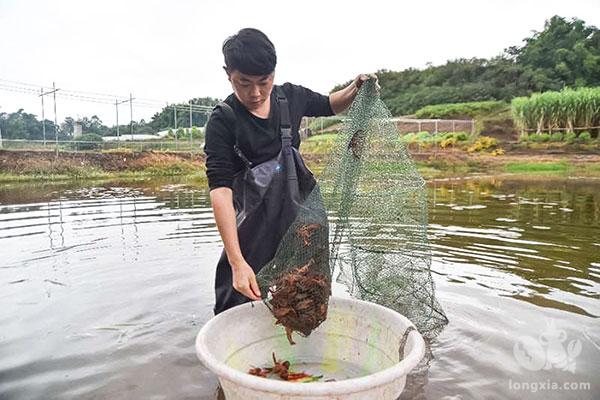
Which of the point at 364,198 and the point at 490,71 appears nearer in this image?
the point at 364,198

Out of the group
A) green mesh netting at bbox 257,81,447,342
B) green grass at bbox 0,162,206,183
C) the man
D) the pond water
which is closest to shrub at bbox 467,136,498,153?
green grass at bbox 0,162,206,183

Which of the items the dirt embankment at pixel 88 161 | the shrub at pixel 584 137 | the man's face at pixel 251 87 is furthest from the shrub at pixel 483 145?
the man's face at pixel 251 87

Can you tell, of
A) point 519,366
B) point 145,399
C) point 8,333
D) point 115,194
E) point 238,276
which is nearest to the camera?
point 238,276

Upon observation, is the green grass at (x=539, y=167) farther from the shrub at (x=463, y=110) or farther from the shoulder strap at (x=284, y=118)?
the shoulder strap at (x=284, y=118)

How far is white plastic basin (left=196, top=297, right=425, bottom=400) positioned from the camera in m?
1.75

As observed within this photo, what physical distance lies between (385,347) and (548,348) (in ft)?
4.58

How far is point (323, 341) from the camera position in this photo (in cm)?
247

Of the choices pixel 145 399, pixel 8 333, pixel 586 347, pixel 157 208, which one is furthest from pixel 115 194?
pixel 586 347

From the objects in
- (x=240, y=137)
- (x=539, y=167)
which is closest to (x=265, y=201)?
(x=240, y=137)

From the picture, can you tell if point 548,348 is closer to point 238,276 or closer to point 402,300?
point 402,300

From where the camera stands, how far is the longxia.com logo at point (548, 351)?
8.87ft

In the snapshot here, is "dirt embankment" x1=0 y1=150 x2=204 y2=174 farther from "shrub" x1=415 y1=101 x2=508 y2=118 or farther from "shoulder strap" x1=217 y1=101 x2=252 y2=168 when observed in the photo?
"shoulder strap" x1=217 y1=101 x2=252 y2=168

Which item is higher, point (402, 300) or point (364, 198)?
point (364, 198)

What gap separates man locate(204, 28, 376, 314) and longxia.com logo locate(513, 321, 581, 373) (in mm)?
1688
